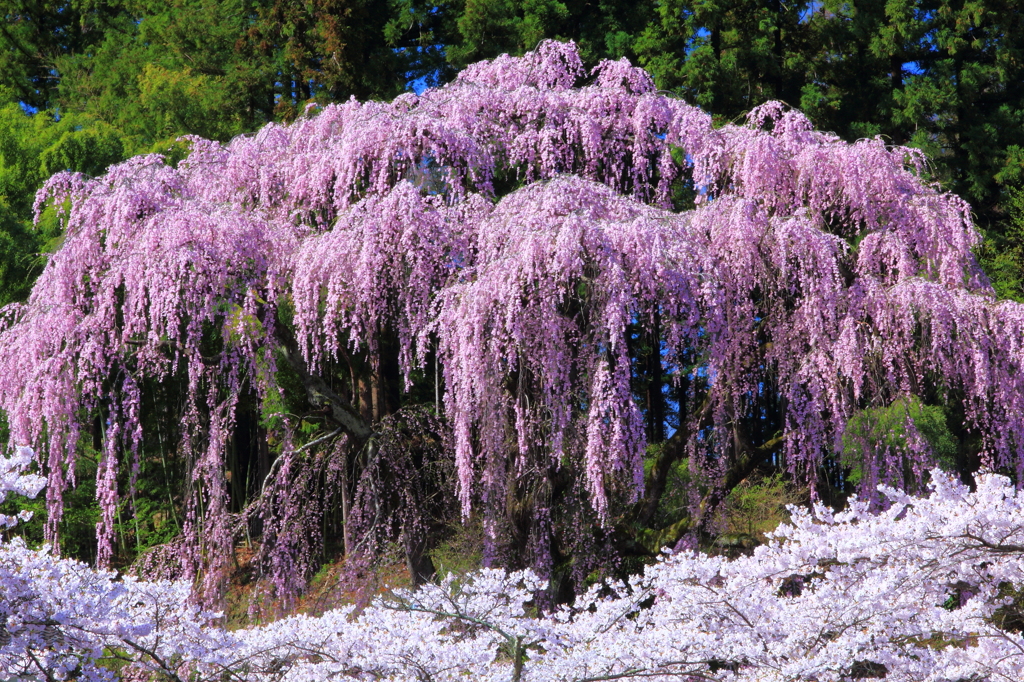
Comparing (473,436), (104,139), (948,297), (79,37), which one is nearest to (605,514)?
(473,436)

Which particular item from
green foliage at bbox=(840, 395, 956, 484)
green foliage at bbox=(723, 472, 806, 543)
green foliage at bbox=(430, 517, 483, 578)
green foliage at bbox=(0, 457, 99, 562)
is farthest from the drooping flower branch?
green foliage at bbox=(0, 457, 99, 562)

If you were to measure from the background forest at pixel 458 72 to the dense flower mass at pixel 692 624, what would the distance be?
5.70 meters

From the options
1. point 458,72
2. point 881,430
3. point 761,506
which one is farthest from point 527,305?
point 458,72

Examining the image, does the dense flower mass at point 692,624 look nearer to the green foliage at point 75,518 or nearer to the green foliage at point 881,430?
the green foliage at point 881,430

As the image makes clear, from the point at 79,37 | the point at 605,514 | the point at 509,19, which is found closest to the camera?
the point at 605,514

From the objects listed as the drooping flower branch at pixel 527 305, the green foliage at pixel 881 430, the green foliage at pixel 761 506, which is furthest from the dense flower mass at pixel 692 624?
the green foliage at pixel 761 506

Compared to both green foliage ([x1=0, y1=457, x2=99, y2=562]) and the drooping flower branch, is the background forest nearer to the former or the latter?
green foliage ([x1=0, y1=457, x2=99, y2=562])

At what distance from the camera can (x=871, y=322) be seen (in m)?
8.96

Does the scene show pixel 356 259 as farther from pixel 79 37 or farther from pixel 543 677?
pixel 79 37

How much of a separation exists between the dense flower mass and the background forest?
570 cm

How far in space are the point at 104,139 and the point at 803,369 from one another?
1156 centimetres

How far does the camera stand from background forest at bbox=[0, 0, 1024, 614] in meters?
13.2


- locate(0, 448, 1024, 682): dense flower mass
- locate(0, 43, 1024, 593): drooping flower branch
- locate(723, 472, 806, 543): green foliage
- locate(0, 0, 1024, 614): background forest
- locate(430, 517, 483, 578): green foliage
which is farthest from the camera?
locate(0, 0, 1024, 614): background forest

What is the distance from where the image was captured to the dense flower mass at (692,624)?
14.9 feet
